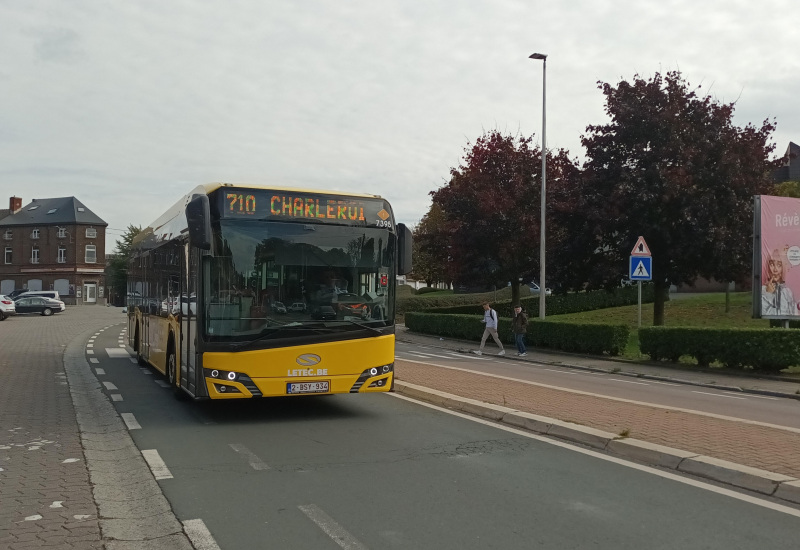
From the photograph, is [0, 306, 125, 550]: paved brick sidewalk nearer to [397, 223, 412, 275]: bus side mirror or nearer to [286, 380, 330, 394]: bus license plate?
[286, 380, 330, 394]: bus license plate

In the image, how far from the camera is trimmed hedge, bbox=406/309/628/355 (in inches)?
890

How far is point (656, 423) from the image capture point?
29.9 feet

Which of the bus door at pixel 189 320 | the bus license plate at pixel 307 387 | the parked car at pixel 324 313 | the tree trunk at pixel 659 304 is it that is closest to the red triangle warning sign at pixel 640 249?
the tree trunk at pixel 659 304

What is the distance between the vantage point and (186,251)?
405 inches

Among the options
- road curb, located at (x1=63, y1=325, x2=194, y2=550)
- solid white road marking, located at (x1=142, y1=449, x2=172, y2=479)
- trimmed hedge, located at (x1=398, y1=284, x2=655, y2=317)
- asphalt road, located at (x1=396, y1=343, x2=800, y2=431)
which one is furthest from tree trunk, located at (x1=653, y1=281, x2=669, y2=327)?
solid white road marking, located at (x1=142, y1=449, x2=172, y2=479)

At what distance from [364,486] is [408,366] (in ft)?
35.7

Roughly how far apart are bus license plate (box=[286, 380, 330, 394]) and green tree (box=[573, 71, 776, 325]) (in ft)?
60.8

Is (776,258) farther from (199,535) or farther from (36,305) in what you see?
(36,305)

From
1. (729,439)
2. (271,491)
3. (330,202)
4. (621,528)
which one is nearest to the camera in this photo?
(621,528)

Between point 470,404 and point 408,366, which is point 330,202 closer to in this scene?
point 470,404

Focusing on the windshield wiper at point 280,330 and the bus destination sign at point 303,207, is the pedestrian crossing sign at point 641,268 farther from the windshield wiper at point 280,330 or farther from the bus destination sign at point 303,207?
the windshield wiper at point 280,330

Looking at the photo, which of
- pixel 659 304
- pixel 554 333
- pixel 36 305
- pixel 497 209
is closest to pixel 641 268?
pixel 554 333

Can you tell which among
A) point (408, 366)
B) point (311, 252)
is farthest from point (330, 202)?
point (408, 366)

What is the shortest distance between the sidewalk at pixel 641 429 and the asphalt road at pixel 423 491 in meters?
0.32
